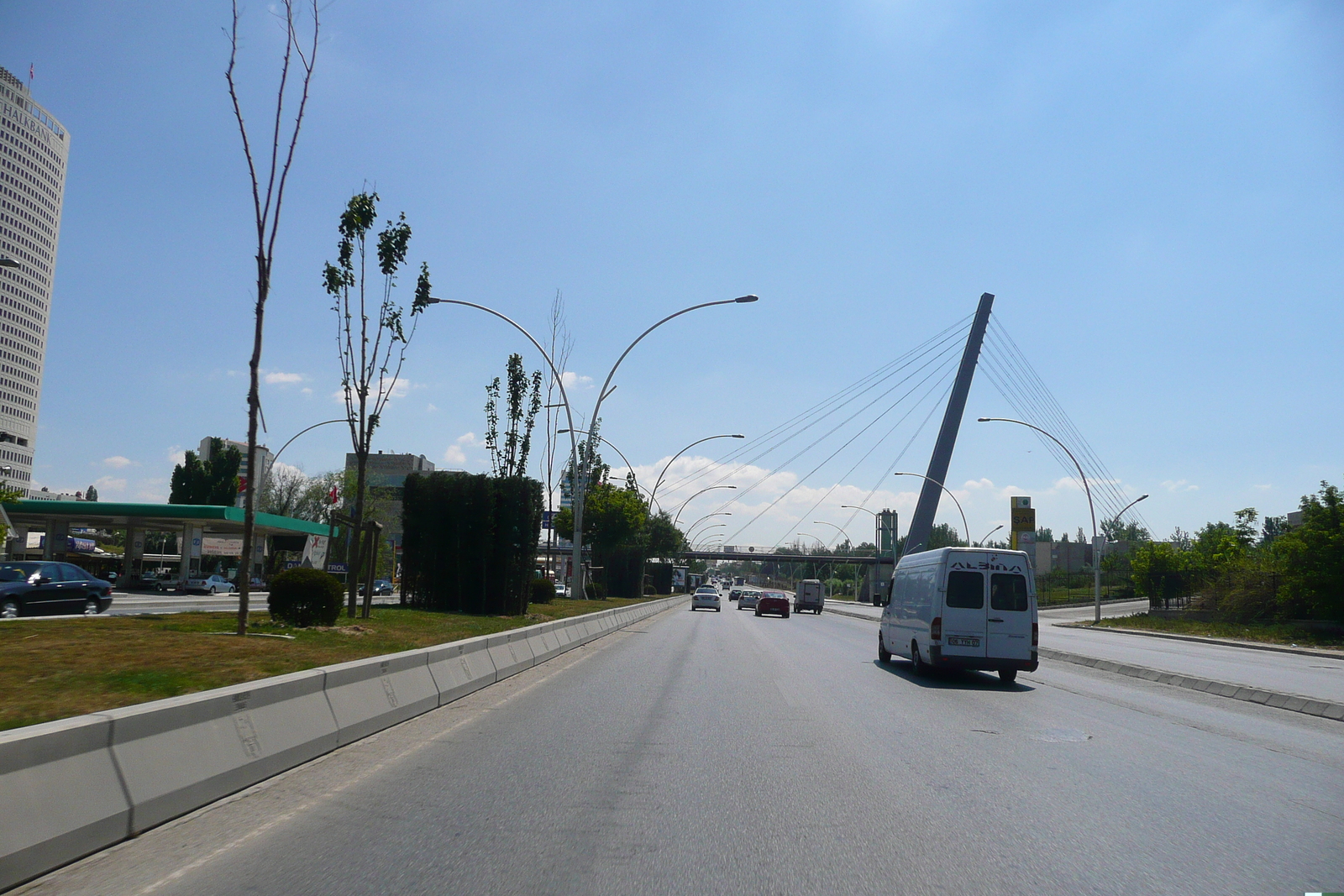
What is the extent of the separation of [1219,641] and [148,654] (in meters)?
37.4

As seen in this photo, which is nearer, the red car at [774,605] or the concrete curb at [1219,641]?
the concrete curb at [1219,641]

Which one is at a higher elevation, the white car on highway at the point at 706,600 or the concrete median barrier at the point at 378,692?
the concrete median barrier at the point at 378,692

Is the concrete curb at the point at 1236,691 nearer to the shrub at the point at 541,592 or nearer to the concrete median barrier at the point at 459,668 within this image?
the concrete median barrier at the point at 459,668

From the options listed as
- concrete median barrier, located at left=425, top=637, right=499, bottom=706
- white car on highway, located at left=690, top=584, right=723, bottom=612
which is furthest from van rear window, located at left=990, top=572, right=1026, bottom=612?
white car on highway, located at left=690, top=584, right=723, bottom=612

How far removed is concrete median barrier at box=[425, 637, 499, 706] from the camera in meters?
12.0

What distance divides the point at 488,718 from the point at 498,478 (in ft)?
56.0

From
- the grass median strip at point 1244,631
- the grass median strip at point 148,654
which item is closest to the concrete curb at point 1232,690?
the grass median strip at point 148,654

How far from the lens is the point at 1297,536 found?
3922 centimetres

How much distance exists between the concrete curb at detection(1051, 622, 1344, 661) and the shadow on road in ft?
56.2

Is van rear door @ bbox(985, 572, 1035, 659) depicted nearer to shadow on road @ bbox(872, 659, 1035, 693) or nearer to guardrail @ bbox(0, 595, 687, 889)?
shadow on road @ bbox(872, 659, 1035, 693)

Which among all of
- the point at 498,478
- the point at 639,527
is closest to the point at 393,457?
the point at 639,527

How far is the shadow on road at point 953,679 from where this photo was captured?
16047 mm

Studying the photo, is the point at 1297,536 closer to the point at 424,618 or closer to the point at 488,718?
the point at 424,618

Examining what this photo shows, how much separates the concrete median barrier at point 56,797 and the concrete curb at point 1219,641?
32.5m
